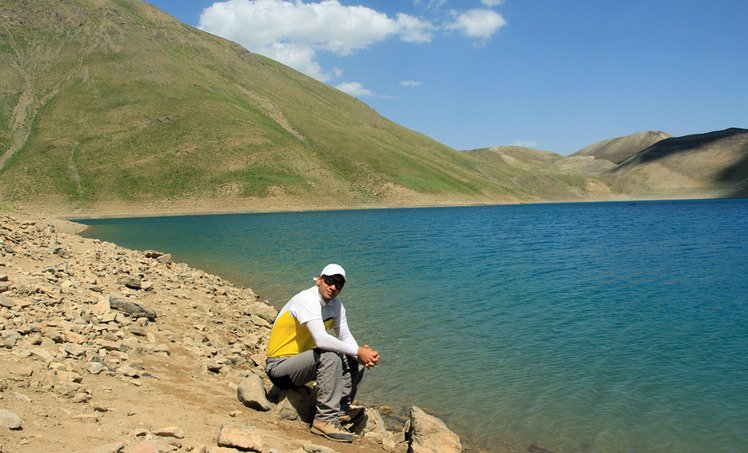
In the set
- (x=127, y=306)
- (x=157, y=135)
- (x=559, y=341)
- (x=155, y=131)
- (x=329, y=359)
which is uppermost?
(x=155, y=131)

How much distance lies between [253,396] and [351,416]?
1329mm

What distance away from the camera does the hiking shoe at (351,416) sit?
6328 mm

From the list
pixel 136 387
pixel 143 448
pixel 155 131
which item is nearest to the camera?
pixel 143 448

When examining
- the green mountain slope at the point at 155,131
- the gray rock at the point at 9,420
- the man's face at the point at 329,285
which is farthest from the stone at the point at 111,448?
A: the green mountain slope at the point at 155,131

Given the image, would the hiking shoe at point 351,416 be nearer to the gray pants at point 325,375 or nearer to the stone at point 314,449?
the gray pants at point 325,375

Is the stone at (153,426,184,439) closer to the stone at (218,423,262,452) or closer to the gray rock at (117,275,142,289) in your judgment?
the stone at (218,423,262,452)

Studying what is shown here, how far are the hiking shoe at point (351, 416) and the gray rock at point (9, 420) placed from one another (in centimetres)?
346

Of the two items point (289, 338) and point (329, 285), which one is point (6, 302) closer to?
point (289, 338)

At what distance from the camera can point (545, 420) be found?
823 cm

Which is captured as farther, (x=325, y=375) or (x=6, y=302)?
(x=6, y=302)

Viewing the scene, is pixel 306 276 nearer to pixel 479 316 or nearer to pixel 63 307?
pixel 479 316

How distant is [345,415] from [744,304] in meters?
15.5

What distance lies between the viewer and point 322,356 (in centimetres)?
605

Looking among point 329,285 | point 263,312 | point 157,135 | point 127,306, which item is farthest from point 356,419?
point 157,135
